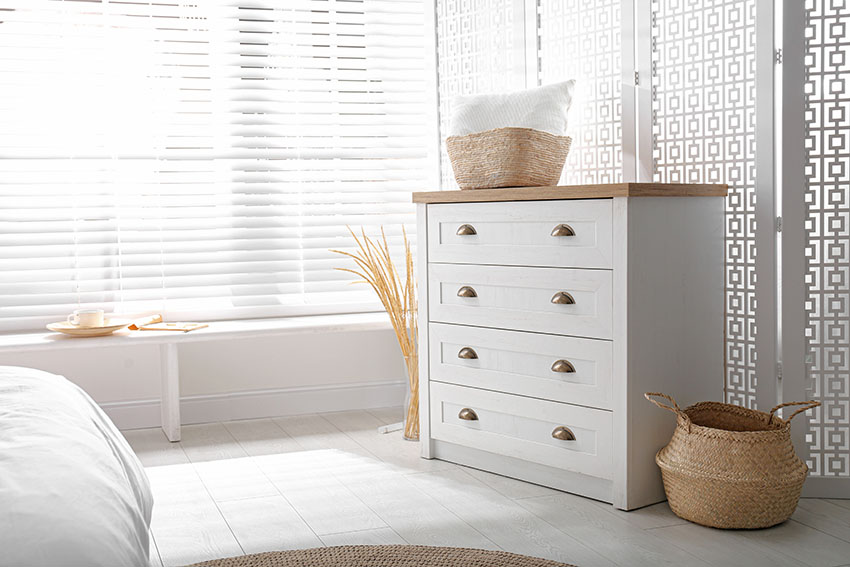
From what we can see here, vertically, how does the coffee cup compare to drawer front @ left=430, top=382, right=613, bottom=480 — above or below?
above

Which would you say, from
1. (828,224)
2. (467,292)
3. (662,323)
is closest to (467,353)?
(467,292)

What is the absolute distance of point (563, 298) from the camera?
Result: 278 centimetres

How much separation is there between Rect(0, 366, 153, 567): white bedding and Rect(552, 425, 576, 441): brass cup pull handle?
145cm

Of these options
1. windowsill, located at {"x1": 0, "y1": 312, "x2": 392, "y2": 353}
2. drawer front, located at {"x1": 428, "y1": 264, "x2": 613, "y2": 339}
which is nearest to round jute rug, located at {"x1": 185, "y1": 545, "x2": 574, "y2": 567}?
drawer front, located at {"x1": 428, "y1": 264, "x2": 613, "y2": 339}

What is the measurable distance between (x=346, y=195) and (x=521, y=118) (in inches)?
47.4

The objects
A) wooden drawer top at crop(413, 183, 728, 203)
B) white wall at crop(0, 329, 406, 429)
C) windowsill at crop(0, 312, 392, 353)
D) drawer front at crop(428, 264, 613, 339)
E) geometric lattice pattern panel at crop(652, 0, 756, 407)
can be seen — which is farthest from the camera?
white wall at crop(0, 329, 406, 429)

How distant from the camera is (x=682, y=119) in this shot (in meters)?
2.99

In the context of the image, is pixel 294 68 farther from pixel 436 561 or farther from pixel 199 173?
→ pixel 436 561

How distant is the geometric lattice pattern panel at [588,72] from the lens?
10.4 feet

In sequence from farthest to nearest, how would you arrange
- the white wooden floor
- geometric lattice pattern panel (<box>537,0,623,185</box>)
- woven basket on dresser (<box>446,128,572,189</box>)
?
geometric lattice pattern panel (<box>537,0,623,185</box>) → woven basket on dresser (<box>446,128,572,189</box>) → the white wooden floor

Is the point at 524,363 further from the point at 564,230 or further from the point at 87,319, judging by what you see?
the point at 87,319

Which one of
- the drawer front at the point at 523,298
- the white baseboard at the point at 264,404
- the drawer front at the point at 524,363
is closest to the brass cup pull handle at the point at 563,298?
the drawer front at the point at 523,298

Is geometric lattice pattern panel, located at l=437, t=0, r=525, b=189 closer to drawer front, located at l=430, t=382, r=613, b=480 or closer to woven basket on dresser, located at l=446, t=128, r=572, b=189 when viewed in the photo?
woven basket on dresser, located at l=446, t=128, r=572, b=189

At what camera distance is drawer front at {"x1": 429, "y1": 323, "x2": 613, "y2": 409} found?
2730 mm
